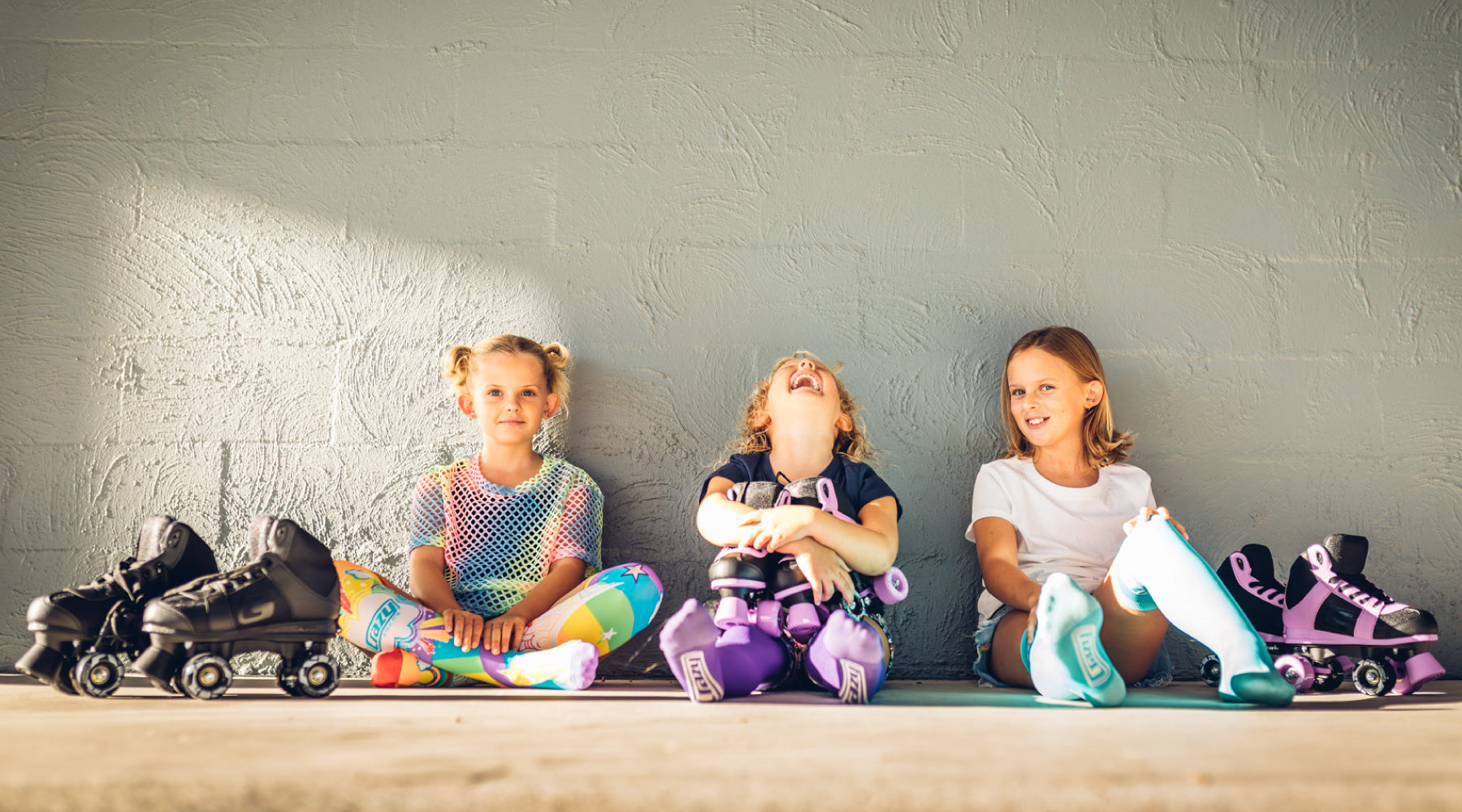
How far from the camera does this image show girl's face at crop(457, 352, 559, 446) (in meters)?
2.54

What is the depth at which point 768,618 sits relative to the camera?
2004 millimetres

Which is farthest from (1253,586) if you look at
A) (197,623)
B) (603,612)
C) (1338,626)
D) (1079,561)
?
(197,623)

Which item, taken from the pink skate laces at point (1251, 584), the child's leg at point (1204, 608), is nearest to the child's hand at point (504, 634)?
the child's leg at point (1204, 608)

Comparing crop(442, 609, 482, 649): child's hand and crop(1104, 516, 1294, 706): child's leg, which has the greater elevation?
crop(1104, 516, 1294, 706): child's leg

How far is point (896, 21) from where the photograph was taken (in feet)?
9.21

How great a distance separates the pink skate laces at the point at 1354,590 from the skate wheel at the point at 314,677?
2.38m

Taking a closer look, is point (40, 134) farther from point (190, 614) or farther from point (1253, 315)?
point (1253, 315)

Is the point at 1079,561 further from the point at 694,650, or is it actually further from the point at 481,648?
the point at 481,648

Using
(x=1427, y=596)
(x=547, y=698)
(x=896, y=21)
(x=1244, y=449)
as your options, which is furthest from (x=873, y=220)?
(x=1427, y=596)

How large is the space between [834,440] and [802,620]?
27.6 inches

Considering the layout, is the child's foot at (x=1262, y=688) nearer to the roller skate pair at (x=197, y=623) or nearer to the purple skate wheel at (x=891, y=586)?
the purple skate wheel at (x=891, y=586)

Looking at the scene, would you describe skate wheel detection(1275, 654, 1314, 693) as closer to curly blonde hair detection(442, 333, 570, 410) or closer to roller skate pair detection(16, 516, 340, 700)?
curly blonde hair detection(442, 333, 570, 410)

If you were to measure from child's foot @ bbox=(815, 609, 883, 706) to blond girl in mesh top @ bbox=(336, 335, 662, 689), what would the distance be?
0.58 meters

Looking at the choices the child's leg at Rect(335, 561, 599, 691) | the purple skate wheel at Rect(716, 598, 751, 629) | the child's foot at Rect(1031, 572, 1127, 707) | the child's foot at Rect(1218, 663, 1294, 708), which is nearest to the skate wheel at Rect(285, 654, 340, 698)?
the child's leg at Rect(335, 561, 599, 691)
